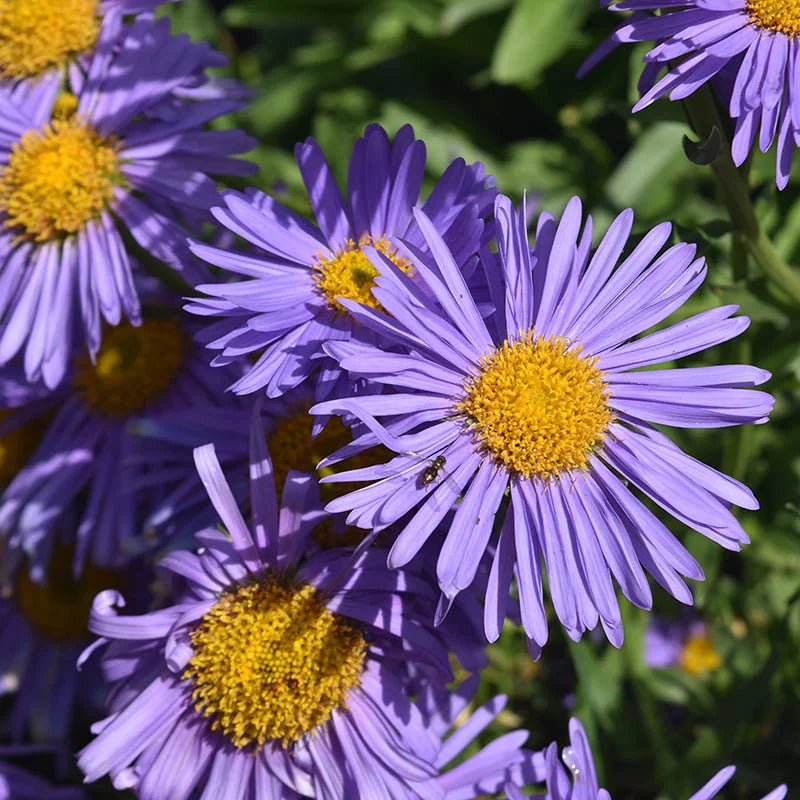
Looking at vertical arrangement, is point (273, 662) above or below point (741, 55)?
below

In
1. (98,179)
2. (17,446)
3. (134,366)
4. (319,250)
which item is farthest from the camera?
(17,446)

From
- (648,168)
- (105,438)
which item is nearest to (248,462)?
(105,438)

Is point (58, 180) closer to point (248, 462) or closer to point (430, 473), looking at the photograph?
point (248, 462)

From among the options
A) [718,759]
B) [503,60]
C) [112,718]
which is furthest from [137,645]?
[503,60]

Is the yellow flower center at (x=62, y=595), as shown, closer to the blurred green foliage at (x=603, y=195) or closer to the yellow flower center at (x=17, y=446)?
the yellow flower center at (x=17, y=446)

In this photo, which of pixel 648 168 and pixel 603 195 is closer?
pixel 648 168

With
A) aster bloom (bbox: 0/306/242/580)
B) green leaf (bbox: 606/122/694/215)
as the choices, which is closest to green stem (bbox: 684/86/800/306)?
green leaf (bbox: 606/122/694/215)

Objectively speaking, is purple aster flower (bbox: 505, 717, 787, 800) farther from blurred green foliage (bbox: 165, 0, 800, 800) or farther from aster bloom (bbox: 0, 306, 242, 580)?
aster bloom (bbox: 0, 306, 242, 580)
